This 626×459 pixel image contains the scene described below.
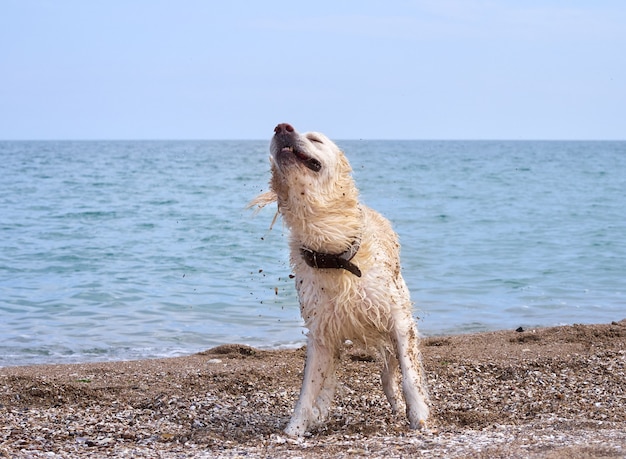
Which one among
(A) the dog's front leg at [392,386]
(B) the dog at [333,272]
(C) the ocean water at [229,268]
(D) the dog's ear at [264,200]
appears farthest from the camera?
(C) the ocean water at [229,268]

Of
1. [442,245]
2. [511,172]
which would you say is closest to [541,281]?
[442,245]

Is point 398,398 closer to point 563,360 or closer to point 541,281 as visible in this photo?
point 563,360

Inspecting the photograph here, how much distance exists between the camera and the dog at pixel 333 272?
18.3 feet

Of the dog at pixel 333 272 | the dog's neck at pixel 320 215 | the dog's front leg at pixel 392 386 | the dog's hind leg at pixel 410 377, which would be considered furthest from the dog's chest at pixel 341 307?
the dog's front leg at pixel 392 386

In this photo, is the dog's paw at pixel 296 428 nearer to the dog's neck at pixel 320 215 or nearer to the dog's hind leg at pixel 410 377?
the dog's hind leg at pixel 410 377

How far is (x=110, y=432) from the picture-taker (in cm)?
626

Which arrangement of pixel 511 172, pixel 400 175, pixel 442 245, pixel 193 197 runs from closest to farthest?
pixel 442 245
pixel 193 197
pixel 400 175
pixel 511 172

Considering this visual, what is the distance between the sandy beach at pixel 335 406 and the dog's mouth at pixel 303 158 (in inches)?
71.6

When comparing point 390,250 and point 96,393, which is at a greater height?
point 390,250

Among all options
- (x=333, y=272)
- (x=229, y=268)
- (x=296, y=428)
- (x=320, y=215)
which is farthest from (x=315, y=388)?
(x=229, y=268)

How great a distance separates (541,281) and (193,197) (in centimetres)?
1841

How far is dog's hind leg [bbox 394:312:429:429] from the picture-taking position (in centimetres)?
609

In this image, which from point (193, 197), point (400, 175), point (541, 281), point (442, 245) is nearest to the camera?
point (541, 281)

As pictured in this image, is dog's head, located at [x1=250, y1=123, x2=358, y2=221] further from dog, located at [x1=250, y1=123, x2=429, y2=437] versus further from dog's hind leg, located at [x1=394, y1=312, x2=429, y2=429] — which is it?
dog's hind leg, located at [x1=394, y1=312, x2=429, y2=429]
